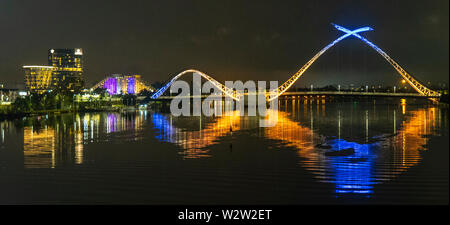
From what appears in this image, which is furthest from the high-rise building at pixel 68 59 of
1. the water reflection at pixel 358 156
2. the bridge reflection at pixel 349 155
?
the water reflection at pixel 358 156

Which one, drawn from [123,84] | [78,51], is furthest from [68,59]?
[123,84]

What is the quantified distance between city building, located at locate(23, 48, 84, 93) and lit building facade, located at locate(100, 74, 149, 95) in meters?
18.0

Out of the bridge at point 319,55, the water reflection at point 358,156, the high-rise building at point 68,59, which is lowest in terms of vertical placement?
the water reflection at point 358,156

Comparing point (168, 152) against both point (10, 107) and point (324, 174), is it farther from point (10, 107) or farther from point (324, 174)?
point (10, 107)

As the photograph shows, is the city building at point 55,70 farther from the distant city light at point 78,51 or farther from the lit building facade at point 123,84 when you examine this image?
the lit building facade at point 123,84

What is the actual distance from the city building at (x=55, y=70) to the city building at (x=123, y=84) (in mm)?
17216

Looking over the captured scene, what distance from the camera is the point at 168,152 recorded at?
56.6ft

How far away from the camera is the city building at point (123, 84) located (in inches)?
3996

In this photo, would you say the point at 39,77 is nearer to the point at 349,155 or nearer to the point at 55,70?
the point at 55,70

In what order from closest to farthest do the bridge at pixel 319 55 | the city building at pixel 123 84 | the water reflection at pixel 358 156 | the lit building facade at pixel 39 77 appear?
the water reflection at pixel 358 156
the bridge at pixel 319 55
the city building at pixel 123 84
the lit building facade at pixel 39 77

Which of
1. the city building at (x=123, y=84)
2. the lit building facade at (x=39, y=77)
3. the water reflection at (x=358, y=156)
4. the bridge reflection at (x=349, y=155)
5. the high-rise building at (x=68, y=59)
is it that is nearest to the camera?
the water reflection at (x=358, y=156)
